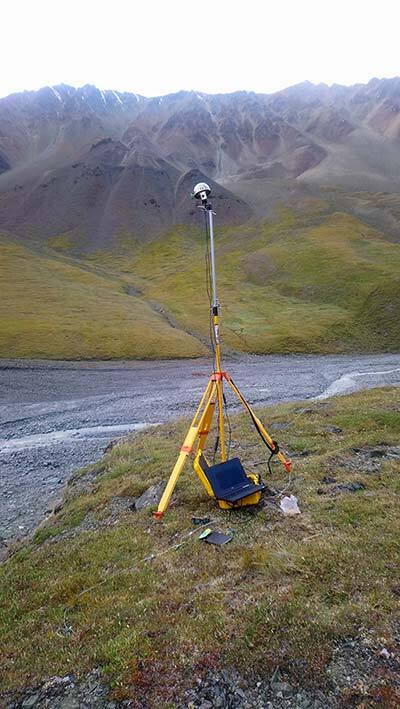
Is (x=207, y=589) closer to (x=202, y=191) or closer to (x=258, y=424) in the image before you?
(x=258, y=424)

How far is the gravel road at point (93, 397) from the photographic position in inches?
918

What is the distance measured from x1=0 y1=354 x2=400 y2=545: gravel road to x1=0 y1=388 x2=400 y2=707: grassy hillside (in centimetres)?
700

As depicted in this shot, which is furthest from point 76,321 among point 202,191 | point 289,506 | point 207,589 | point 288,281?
point 207,589

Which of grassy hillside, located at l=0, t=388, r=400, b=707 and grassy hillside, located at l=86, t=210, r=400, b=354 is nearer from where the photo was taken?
grassy hillside, located at l=0, t=388, r=400, b=707

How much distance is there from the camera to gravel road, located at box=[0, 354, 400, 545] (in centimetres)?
2333

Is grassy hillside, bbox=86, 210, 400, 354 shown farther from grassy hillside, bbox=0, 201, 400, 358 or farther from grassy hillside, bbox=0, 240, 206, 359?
grassy hillside, bbox=0, 240, 206, 359

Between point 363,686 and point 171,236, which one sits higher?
point 171,236

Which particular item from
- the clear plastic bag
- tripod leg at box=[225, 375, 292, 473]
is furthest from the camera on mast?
the clear plastic bag

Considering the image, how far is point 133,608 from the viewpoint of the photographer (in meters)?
7.99

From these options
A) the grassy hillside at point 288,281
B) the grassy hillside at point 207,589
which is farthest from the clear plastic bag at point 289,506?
the grassy hillside at point 288,281

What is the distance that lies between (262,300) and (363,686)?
327 ft

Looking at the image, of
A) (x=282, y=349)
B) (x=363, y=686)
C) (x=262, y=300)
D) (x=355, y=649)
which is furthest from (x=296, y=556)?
(x=262, y=300)

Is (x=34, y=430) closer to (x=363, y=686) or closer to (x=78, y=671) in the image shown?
(x=78, y=671)

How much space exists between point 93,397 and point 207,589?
127ft
